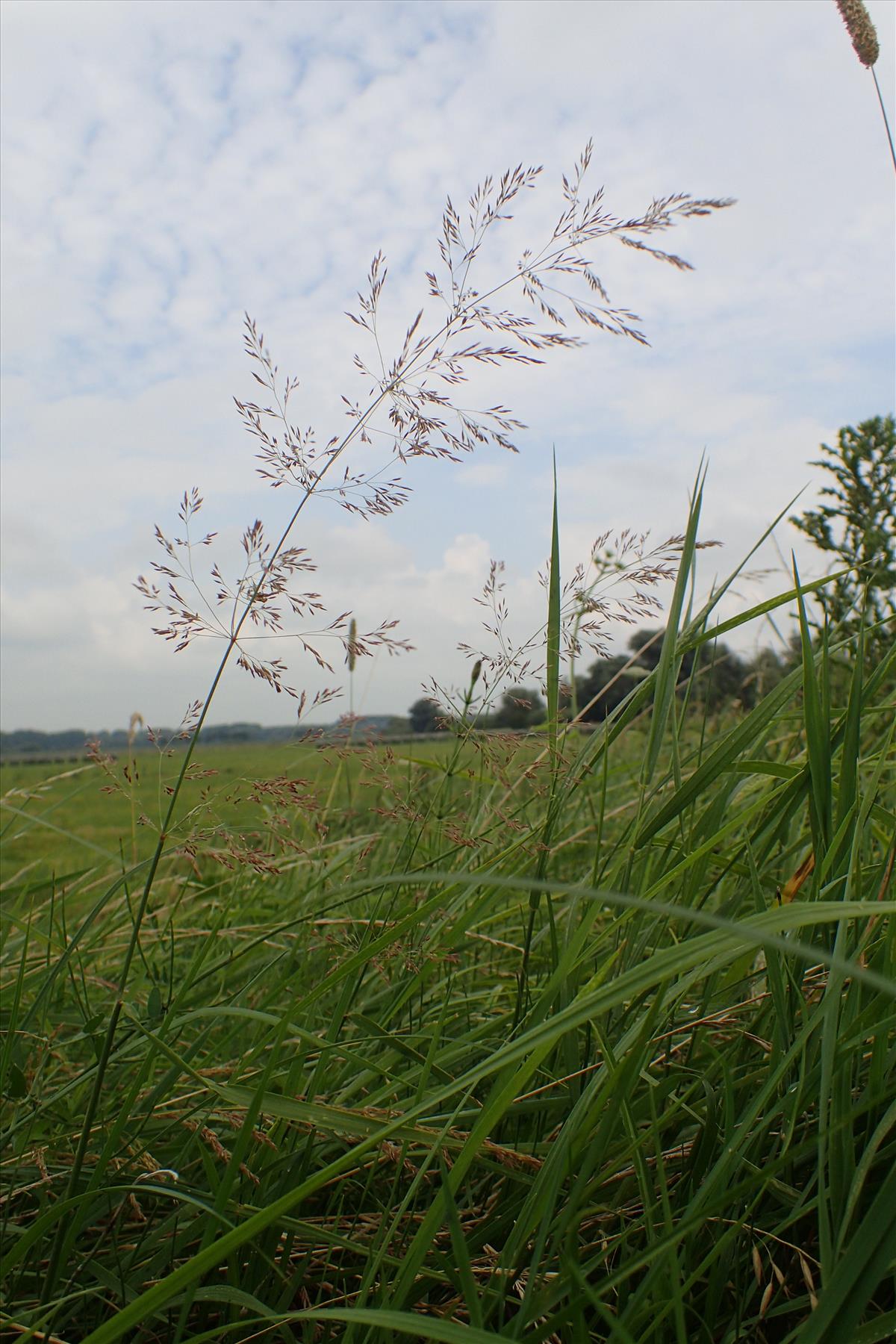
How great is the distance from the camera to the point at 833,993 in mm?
873

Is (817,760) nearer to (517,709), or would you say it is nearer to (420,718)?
(517,709)

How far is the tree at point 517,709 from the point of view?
1393 mm

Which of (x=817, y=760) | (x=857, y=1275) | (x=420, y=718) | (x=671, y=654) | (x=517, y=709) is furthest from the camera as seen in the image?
(x=420, y=718)

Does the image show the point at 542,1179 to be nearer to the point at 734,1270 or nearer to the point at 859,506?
the point at 734,1270

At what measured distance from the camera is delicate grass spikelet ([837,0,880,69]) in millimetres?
1494

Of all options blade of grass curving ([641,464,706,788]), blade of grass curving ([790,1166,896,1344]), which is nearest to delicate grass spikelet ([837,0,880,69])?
blade of grass curving ([641,464,706,788])

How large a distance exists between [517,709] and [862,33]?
132cm

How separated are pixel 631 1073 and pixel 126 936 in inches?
71.4

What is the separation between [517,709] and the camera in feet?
4.92

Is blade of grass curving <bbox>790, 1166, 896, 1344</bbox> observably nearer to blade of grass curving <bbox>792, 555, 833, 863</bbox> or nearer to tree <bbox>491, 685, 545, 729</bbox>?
blade of grass curving <bbox>792, 555, 833, 863</bbox>

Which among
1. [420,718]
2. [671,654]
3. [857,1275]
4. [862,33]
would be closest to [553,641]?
[671,654]

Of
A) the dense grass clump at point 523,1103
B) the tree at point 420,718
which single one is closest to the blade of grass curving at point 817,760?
the dense grass clump at point 523,1103

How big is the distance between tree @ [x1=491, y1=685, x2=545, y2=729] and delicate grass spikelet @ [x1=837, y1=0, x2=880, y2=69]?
1.23 metres

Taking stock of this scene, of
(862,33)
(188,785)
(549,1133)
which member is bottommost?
(549,1133)
